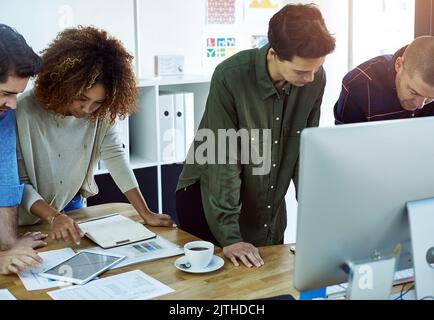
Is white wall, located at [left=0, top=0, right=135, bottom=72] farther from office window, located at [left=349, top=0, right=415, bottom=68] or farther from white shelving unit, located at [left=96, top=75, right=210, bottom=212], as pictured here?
office window, located at [left=349, top=0, right=415, bottom=68]


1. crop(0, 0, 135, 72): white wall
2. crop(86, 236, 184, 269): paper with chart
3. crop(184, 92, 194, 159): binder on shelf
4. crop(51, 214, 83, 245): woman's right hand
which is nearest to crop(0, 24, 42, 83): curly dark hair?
crop(51, 214, 83, 245): woman's right hand

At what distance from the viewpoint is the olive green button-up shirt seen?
1.97m

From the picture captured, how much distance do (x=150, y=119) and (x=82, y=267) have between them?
1.88 m

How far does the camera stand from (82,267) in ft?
5.50

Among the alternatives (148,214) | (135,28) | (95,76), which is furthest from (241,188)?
(135,28)

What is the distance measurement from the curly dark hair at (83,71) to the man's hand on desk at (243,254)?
26.2 inches

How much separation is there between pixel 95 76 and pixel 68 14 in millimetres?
1709

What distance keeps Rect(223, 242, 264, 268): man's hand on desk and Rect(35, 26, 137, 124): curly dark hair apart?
67 centimetres

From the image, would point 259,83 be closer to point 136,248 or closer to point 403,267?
point 136,248

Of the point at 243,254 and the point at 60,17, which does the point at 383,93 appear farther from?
the point at 60,17

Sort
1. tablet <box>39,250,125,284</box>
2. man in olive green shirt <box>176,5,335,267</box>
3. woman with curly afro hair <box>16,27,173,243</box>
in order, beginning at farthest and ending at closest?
1. woman with curly afro hair <box>16,27,173,243</box>
2. man in olive green shirt <box>176,5,335,267</box>
3. tablet <box>39,250,125,284</box>

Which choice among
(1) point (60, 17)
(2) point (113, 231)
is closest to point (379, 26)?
(1) point (60, 17)

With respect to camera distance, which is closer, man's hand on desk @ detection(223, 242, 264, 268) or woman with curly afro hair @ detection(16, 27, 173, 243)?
man's hand on desk @ detection(223, 242, 264, 268)

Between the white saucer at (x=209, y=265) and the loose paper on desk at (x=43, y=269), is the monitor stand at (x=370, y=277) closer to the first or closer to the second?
the white saucer at (x=209, y=265)
